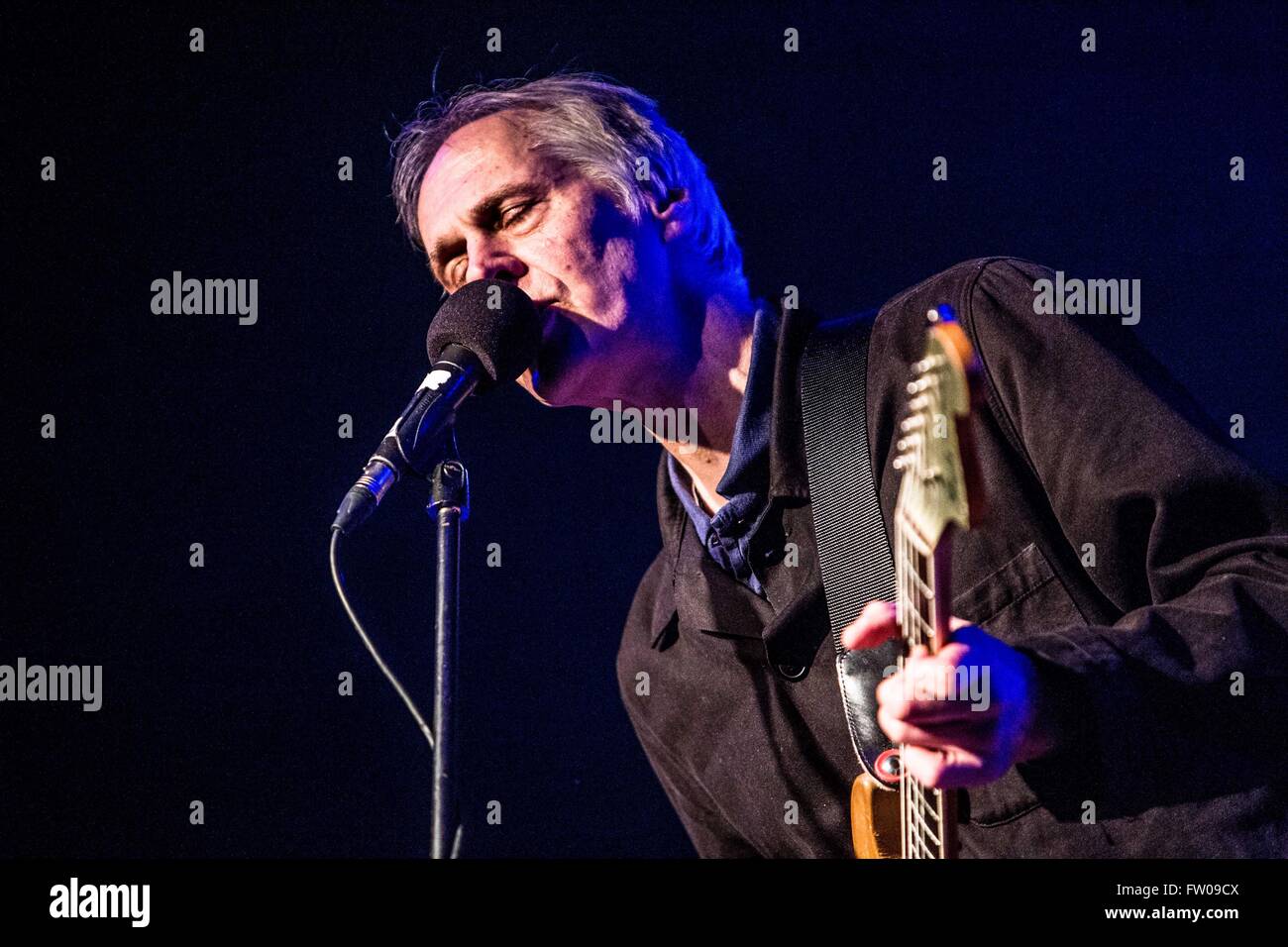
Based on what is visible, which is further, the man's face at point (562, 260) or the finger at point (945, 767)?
the man's face at point (562, 260)

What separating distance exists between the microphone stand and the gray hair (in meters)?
0.71

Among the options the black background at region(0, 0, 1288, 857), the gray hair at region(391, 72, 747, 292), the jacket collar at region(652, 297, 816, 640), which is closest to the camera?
the jacket collar at region(652, 297, 816, 640)

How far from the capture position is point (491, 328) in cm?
148

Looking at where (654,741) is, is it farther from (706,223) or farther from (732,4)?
(732,4)

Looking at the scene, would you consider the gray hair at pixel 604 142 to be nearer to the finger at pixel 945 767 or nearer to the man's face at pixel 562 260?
the man's face at pixel 562 260

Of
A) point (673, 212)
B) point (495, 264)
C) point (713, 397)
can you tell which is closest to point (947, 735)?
point (713, 397)

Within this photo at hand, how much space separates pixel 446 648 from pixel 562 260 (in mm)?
713

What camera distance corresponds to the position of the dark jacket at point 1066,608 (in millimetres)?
1177

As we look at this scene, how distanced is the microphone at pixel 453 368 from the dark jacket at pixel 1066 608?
39 cm

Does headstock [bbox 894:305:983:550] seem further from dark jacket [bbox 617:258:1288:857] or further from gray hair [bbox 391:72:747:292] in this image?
gray hair [bbox 391:72:747:292]

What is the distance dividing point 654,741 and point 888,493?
73cm

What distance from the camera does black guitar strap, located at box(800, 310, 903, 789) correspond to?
1515 mm

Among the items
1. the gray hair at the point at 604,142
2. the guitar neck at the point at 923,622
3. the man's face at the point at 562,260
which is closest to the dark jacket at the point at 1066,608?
the guitar neck at the point at 923,622

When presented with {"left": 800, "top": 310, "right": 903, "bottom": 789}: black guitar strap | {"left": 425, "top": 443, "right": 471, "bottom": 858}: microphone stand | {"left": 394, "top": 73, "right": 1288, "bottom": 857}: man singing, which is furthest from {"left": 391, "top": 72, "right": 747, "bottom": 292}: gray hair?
{"left": 425, "top": 443, "right": 471, "bottom": 858}: microphone stand
